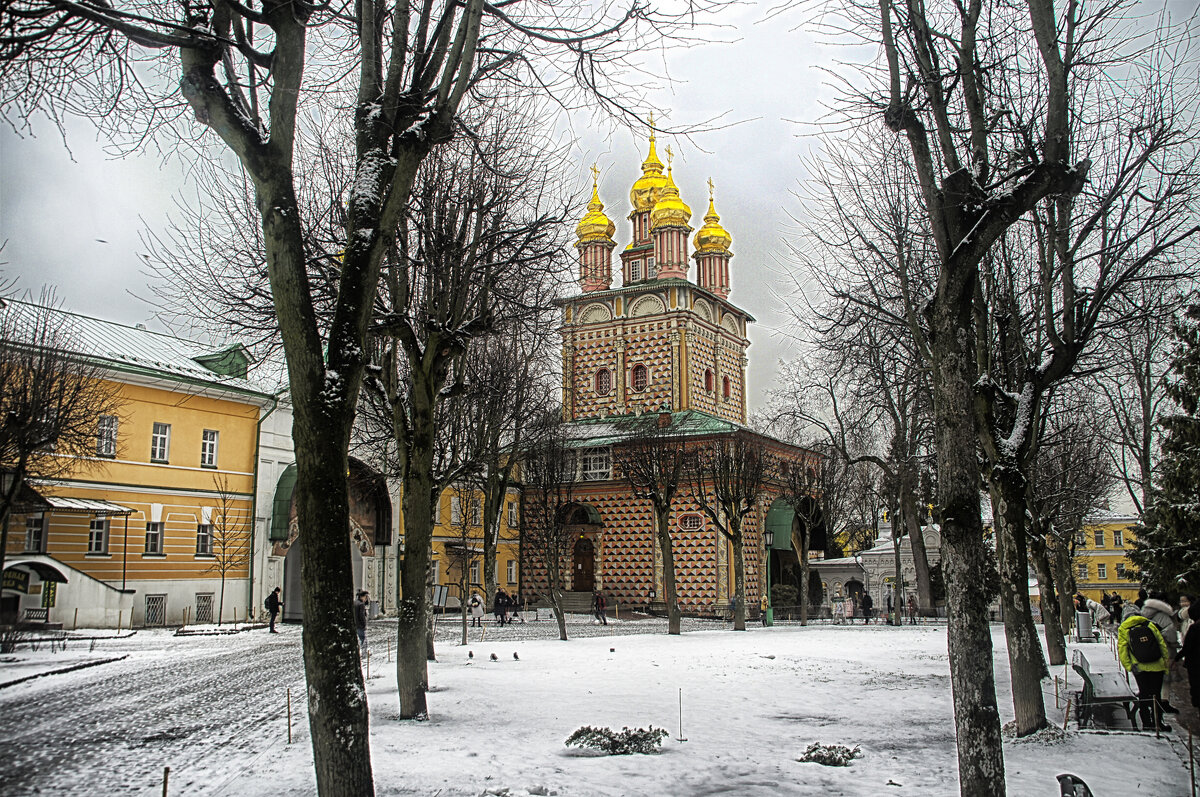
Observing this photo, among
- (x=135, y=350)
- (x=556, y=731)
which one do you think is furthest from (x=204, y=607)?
(x=556, y=731)

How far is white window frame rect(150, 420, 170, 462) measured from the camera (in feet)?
87.6

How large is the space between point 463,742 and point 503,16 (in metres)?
6.45

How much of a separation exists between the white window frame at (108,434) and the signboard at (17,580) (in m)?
3.80

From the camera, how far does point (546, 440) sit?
93.1 ft

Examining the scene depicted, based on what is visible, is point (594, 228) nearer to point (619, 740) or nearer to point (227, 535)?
point (227, 535)

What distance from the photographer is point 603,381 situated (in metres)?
41.5

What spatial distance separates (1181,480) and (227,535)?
26161 mm

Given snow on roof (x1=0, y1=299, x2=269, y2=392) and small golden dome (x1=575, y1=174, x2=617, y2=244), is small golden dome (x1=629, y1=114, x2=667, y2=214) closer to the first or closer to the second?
small golden dome (x1=575, y1=174, x2=617, y2=244)

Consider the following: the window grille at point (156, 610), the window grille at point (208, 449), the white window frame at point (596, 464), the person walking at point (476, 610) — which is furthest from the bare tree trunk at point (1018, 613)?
the white window frame at point (596, 464)

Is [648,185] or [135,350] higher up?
[648,185]

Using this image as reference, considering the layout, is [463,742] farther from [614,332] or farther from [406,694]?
[614,332]

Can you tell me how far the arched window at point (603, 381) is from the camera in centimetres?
4122

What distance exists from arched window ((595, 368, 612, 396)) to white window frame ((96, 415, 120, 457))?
21163mm

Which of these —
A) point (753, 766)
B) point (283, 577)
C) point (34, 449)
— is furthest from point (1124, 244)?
point (283, 577)
